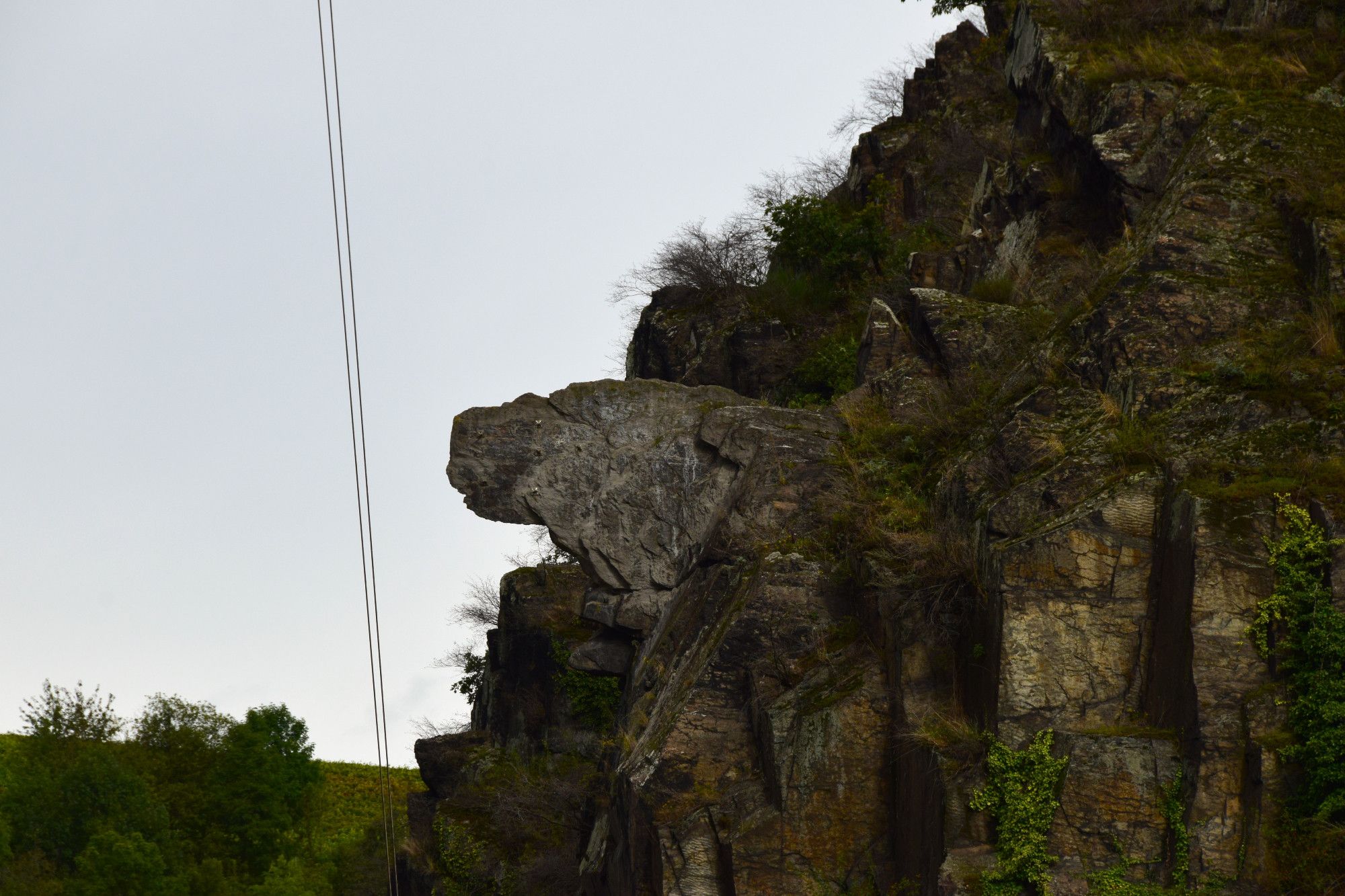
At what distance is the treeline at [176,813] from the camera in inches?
1725

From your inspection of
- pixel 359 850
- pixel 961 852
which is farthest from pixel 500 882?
pixel 359 850

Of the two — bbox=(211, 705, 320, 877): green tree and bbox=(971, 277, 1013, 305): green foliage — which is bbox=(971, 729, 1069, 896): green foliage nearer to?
bbox=(971, 277, 1013, 305): green foliage

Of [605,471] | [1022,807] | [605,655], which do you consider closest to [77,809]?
[605,655]

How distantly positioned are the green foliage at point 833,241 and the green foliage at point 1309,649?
20.0m

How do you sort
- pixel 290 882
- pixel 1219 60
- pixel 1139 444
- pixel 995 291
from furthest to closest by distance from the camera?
pixel 290 882 < pixel 995 291 < pixel 1219 60 < pixel 1139 444

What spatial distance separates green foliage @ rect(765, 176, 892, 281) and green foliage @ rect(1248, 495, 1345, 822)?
20.0m

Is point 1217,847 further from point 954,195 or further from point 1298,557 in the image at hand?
point 954,195

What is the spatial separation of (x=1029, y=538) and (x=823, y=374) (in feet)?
49.4

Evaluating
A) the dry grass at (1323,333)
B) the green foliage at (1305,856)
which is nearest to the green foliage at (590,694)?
the dry grass at (1323,333)

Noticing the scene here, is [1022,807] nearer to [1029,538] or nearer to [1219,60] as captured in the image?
[1029,538]

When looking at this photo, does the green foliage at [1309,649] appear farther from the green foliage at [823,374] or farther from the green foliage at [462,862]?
the green foliage at [462,862]

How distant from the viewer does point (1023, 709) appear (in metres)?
14.9

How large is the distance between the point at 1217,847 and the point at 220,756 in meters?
46.4

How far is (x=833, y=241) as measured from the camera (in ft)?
111
